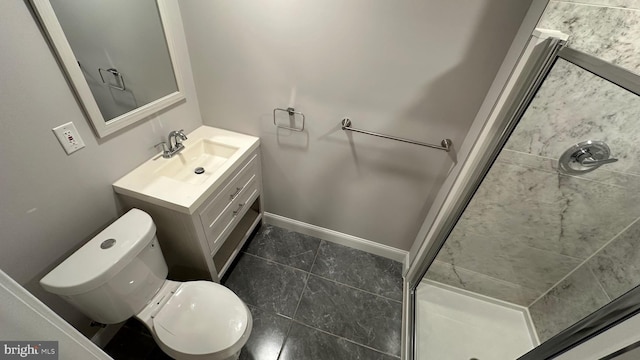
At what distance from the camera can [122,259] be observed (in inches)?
39.6

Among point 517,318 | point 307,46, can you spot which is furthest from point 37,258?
point 517,318

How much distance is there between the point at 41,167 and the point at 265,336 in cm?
131

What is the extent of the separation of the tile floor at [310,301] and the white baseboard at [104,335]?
0.03 m

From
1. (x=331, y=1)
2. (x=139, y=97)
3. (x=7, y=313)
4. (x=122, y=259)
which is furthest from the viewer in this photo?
(x=139, y=97)

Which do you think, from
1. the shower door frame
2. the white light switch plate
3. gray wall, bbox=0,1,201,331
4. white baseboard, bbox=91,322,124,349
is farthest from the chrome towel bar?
white baseboard, bbox=91,322,124,349

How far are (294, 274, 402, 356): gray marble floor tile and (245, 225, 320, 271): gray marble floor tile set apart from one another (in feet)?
0.64

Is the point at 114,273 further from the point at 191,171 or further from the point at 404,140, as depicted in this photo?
the point at 404,140

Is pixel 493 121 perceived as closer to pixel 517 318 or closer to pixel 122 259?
pixel 517 318

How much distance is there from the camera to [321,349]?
143 centimetres

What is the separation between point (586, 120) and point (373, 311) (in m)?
1.46

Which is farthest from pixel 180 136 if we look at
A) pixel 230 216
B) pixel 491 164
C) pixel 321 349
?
pixel 491 164

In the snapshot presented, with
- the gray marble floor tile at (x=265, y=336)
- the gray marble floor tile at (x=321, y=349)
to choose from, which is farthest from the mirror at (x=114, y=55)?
the gray marble floor tile at (x=321, y=349)

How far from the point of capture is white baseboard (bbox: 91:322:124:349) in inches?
51.1

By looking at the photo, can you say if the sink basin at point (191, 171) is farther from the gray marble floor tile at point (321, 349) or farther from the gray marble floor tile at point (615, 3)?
the gray marble floor tile at point (615, 3)
